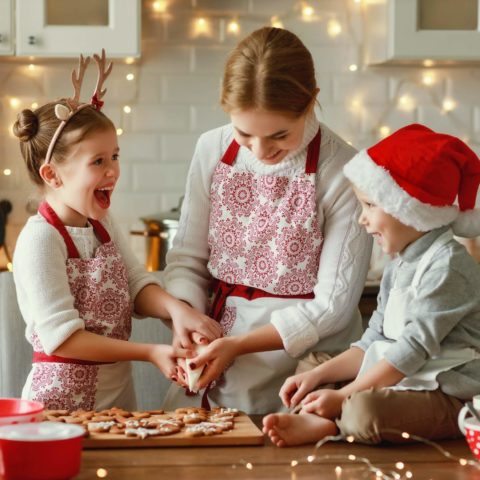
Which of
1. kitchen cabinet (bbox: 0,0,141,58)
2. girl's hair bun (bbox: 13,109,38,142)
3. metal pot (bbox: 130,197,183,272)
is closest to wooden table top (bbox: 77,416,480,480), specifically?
girl's hair bun (bbox: 13,109,38,142)

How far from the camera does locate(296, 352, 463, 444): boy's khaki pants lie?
1.65 m

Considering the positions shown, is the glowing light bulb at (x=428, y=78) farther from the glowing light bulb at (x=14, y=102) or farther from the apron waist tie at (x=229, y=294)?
the apron waist tie at (x=229, y=294)

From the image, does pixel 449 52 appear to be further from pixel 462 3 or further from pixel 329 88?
pixel 329 88

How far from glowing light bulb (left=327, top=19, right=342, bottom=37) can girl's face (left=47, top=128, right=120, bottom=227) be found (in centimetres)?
181

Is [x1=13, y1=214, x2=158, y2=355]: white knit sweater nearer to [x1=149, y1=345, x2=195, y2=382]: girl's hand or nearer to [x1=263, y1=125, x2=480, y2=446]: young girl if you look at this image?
[x1=149, y1=345, x2=195, y2=382]: girl's hand

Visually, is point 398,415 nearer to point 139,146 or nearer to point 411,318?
point 411,318

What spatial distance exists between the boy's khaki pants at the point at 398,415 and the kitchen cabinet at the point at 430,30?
201 centimetres

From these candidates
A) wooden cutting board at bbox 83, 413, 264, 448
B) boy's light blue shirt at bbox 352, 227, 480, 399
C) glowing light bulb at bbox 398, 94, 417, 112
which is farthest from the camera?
glowing light bulb at bbox 398, 94, 417, 112

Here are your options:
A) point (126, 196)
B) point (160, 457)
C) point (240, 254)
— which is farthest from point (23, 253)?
point (126, 196)

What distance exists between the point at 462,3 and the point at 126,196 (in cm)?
147

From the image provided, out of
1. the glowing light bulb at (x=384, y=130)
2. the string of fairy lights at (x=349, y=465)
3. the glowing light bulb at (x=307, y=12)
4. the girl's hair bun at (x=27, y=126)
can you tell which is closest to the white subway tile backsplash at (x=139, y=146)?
the glowing light bulb at (x=307, y=12)

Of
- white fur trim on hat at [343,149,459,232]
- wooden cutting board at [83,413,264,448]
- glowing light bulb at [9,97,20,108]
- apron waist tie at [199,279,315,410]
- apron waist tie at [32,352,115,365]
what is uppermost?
glowing light bulb at [9,97,20,108]

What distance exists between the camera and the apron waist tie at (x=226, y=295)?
228 centimetres

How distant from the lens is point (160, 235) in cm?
330
